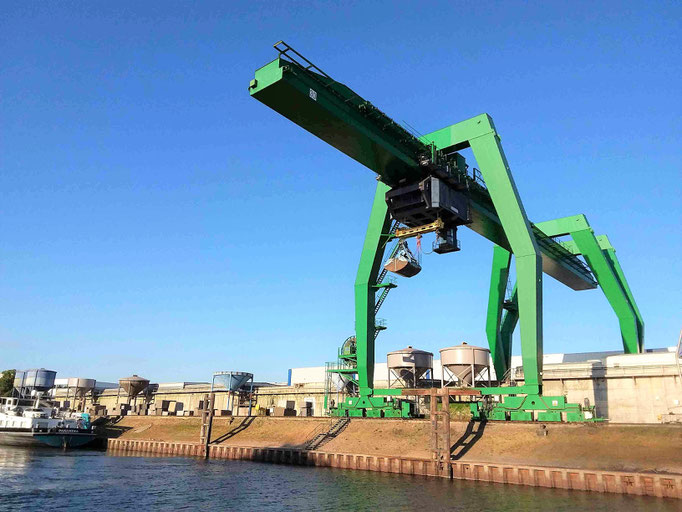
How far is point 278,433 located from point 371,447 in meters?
9.62

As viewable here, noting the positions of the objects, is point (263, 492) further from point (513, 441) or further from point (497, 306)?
point (497, 306)

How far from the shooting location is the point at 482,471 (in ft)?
84.5

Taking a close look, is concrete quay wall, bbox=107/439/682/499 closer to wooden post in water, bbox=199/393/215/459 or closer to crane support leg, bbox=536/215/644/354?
wooden post in water, bbox=199/393/215/459

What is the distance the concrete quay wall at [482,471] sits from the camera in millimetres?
21688

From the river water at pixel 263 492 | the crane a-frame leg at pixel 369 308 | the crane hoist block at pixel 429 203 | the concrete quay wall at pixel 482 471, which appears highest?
the crane hoist block at pixel 429 203

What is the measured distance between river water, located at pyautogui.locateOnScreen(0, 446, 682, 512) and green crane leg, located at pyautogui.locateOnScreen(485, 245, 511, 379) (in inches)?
659

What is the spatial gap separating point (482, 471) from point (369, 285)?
15.2 m

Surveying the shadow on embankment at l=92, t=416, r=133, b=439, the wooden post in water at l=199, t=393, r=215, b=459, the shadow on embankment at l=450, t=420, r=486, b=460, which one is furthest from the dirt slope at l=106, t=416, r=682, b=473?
the shadow on embankment at l=92, t=416, r=133, b=439

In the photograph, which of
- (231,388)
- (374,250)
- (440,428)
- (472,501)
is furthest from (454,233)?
(231,388)

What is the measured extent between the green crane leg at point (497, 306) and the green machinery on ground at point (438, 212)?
80 mm

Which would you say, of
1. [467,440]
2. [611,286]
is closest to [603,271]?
[611,286]

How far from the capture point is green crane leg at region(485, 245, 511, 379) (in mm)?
41156

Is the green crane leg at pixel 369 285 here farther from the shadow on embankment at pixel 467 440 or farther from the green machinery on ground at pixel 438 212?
the shadow on embankment at pixel 467 440

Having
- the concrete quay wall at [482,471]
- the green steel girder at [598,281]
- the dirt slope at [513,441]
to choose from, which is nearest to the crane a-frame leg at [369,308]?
the dirt slope at [513,441]
